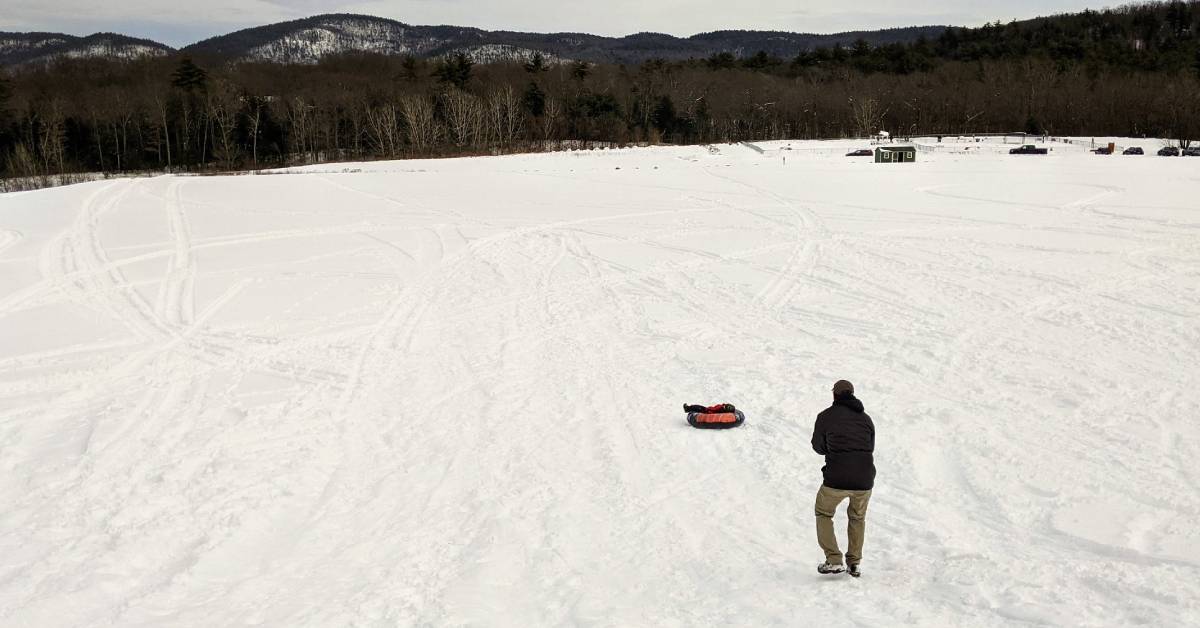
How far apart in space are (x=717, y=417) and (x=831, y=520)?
390 centimetres

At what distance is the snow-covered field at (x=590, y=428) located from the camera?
7.02 metres

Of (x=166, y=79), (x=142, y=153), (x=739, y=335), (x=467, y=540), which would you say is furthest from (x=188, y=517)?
(x=166, y=79)

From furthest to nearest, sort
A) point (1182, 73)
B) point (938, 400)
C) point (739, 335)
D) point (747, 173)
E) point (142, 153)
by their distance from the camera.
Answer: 1. point (1182, 73)
2. point (142, 153)
3. point (747, 173)
4. point (739, 335)
5. point (938, 400)

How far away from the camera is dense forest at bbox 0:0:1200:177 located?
257ft

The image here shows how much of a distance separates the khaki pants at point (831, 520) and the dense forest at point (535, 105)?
2790 inches

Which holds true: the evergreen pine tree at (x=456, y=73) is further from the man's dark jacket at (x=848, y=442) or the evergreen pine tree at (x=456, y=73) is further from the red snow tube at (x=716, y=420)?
the man's dark jacket at (x=848, y=442)

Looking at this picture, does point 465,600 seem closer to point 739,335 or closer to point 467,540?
point 467,540

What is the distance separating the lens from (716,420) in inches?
411

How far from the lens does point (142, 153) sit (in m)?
81.1

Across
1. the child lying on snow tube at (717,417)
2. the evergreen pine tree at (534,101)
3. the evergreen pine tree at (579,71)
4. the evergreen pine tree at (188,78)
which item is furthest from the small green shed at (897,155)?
the evergreen pine tree at (188,78)

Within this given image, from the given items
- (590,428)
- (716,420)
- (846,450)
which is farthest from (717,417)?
(846,450)

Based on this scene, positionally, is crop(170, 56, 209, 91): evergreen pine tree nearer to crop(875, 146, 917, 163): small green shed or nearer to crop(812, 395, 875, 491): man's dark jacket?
crop(875, 146, 917, 163): small green shed

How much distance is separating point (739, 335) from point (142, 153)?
84027 mm

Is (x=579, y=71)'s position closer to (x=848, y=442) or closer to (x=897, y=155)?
(x=897, y=155)
